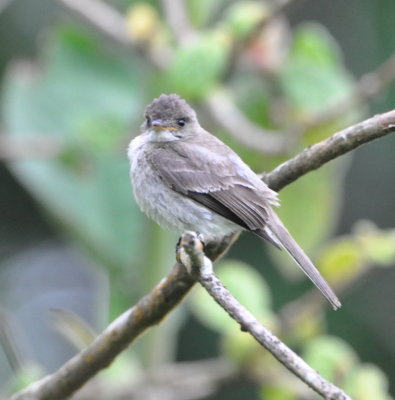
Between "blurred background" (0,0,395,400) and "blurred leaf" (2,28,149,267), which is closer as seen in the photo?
"blurred background" (0,0,395,400)

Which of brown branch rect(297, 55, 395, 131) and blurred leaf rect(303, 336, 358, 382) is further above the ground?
brown branch rect(297, 55, 395, 131)

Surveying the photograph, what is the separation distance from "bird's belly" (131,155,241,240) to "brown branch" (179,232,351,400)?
0.64 meters

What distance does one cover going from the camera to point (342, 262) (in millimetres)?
4102

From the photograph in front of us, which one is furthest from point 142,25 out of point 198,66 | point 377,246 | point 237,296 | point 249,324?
point 249,324

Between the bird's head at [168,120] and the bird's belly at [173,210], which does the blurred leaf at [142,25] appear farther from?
the bird's belly at [173,210]

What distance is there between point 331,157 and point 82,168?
2.27 metres

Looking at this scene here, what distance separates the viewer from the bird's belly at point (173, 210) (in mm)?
3443

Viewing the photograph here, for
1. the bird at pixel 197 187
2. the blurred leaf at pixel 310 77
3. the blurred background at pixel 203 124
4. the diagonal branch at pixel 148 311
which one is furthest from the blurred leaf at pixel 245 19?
the diagonal branch at pixel 148 311

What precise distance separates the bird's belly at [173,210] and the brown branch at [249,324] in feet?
2.11

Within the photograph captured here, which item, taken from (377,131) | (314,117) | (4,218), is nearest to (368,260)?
(314,117)

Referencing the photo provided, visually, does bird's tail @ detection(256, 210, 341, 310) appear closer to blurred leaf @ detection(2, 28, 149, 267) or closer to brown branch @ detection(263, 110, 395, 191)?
brown branch @ detection(263, 110, 395, 191)

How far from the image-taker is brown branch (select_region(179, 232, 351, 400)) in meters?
2.33

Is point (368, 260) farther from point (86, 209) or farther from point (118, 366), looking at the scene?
point (86, 209)

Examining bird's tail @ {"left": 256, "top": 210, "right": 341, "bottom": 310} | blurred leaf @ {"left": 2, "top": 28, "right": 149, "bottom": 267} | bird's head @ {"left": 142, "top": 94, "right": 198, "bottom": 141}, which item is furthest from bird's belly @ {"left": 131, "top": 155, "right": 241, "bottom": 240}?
blurred leaf @ {"left": 2, "top": 28, "right": 149, "bottom": 267}
